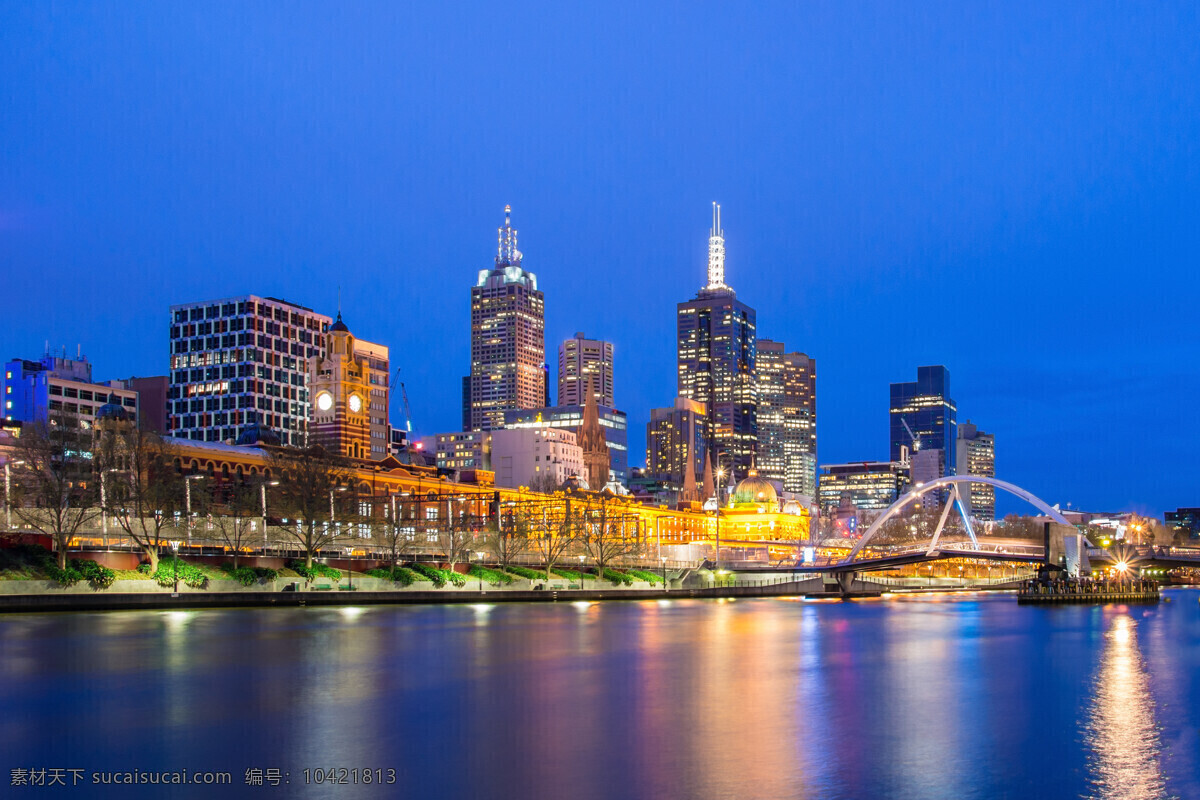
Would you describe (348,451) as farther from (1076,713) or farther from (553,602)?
(1076,713)

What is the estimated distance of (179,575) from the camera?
93.1 m

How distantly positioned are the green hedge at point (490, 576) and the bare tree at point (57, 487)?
3626 centimetres

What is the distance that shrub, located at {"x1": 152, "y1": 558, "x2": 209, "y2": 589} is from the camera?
9162cm

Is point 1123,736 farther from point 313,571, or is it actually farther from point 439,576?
point 439,576

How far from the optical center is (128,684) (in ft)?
143

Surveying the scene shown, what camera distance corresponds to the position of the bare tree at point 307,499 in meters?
111

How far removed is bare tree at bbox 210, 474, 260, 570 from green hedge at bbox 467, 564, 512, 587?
21349 millimetres

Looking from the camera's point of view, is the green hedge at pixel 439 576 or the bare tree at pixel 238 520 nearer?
the bare tree at pixel 238 520

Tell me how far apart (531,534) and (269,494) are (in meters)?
37.7

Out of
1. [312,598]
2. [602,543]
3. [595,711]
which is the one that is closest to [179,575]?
[312,598]

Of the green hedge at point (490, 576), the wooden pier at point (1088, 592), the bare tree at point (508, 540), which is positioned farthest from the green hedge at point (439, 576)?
the wooden pier at point (1088, 592)

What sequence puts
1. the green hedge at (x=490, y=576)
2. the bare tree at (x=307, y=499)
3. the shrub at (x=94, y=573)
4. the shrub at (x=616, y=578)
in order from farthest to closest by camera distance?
the shrub at (x=616, y=578)
the green hedge at (x=490, y=576)
the bare tree at (x=307, y=499)
the shrub at (x=94, y=573)

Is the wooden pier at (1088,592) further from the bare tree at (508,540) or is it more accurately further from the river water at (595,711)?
the river water at (595,711)

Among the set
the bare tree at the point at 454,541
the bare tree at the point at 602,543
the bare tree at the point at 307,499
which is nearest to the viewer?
the bare tree at the point at 307,499
